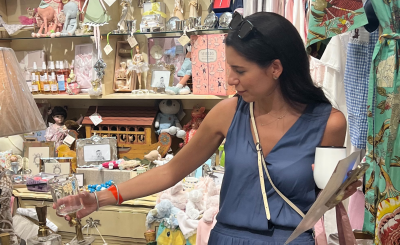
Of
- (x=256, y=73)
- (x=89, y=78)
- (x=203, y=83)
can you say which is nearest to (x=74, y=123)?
(x=89, y=78)

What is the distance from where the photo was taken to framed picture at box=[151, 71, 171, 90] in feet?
8.73

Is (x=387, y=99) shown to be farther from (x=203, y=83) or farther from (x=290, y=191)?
(x=203, y=83)

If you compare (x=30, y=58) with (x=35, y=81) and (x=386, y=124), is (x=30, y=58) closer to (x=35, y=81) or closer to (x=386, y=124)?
(x=35, y=81)

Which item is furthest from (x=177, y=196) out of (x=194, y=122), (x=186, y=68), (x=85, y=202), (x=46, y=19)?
(x=46, y=19)

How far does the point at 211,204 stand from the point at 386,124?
101 centimetres

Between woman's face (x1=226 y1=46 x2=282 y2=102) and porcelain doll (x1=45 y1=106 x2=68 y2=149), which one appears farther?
porcelain doll (x1=45 y1=106 x2=68 y2=149)

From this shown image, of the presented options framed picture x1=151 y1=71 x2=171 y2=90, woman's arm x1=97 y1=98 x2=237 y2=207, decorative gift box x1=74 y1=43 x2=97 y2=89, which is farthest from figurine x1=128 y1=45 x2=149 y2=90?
woman's arm x1=97 y1=98 x2=237 y2=207

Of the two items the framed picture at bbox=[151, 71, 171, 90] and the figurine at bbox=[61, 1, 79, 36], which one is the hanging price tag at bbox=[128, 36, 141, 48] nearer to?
the framed picture at bbox=[151, 71, 171, 90]

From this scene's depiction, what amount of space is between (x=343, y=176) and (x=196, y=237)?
1.19 meters

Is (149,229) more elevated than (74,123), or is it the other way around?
(74,123)

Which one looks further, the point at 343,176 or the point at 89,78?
the point at 89,78

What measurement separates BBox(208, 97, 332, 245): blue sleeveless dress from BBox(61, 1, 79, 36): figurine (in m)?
1.89

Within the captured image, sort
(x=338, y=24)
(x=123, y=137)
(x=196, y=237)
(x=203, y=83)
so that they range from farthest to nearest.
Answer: (x=123, y=137)
(x=203, y=83)
(x=196, y=237)
(x=338, y=24)

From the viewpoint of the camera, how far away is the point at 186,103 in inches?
112
